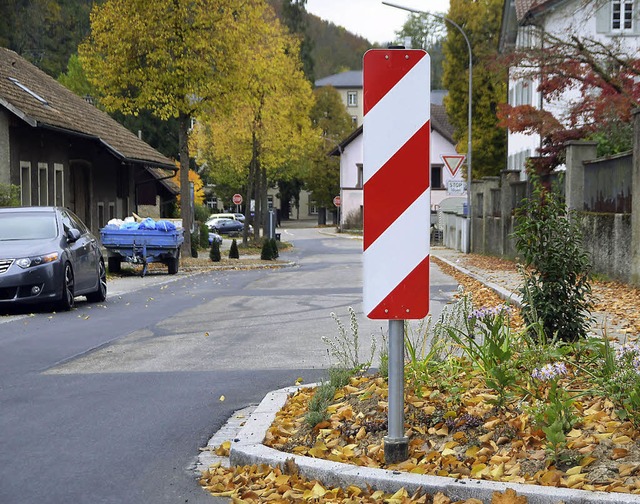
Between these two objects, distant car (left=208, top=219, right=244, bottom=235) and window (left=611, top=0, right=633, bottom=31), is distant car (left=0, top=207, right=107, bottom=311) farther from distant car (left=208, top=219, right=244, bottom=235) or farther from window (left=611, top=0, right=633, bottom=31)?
distant car (left=208, top=219, right=244, bottom=235)

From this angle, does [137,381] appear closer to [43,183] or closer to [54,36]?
[43,183]

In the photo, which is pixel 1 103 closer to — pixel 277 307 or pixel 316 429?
pixel 277 307

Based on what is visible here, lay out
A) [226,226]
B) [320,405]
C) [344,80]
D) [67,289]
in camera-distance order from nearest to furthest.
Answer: [320,405], [67,289], [226,226], [344,80]

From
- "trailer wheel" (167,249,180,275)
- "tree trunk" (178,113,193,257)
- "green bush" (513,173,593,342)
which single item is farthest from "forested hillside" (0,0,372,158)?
"green bush" (513,173,593,342)

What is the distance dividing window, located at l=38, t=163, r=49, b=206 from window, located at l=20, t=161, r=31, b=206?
1.02 m

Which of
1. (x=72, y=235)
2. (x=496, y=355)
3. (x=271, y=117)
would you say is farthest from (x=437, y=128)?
(x=496, y=355)

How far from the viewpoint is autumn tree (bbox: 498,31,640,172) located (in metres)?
21.7

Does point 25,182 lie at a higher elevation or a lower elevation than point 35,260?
higher

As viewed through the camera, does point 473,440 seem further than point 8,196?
No

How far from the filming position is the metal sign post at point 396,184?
5086mm

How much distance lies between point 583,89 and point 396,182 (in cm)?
2037

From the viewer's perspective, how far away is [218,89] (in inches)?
1377

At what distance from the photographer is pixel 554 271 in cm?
786

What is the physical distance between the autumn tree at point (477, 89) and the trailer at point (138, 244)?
34.0 m
